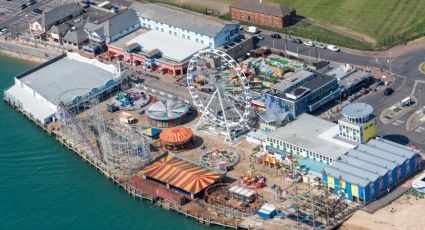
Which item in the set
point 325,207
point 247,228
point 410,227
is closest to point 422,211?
point 410,227

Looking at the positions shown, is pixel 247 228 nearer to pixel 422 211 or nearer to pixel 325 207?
pixel 325 207

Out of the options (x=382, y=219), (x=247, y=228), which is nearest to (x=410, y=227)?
(x=382, y=219)

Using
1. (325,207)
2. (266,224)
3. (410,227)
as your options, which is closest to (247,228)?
(266,224)

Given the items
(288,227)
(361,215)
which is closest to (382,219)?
(361,215)

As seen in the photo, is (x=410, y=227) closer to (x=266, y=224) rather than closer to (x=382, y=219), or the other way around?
(x=382, y=219)

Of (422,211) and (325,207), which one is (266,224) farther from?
(422,211)

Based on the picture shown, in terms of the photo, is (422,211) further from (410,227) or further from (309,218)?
(309,218)
